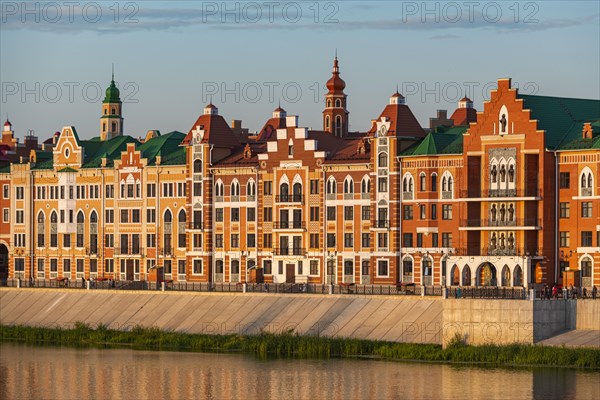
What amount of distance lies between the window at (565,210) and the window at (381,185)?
573 inches

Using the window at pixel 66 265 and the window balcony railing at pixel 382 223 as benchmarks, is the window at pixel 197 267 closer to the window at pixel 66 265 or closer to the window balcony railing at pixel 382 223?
the window at pixel 66 265

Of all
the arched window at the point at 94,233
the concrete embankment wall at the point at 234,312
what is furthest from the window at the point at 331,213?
the arched window at the point at 94,233

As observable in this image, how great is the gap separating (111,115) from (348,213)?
3898cm

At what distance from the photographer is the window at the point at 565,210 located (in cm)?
12674

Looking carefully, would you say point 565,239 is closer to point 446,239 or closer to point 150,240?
point 446,239

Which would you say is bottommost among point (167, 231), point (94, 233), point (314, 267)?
point (314, 267)

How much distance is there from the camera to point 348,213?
14012 cm

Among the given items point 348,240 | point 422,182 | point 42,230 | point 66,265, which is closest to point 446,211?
point 422,182

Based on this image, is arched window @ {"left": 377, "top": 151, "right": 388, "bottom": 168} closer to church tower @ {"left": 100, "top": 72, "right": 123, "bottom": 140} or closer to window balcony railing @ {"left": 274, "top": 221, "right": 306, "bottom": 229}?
window balcony railing @ {"left": 274, "top": 221, "right": 306, "bottom": 229}

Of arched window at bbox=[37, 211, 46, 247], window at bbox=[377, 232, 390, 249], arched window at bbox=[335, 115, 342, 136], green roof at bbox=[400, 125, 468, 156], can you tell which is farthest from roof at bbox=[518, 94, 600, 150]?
arched window at bbox=[37, 211, 46, 247]

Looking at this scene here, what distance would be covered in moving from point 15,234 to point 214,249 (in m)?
21.3

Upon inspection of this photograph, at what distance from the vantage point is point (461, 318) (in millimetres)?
112625

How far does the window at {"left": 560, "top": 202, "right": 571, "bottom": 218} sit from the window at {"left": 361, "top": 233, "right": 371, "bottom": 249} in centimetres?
1633

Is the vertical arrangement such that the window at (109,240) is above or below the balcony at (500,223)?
below
